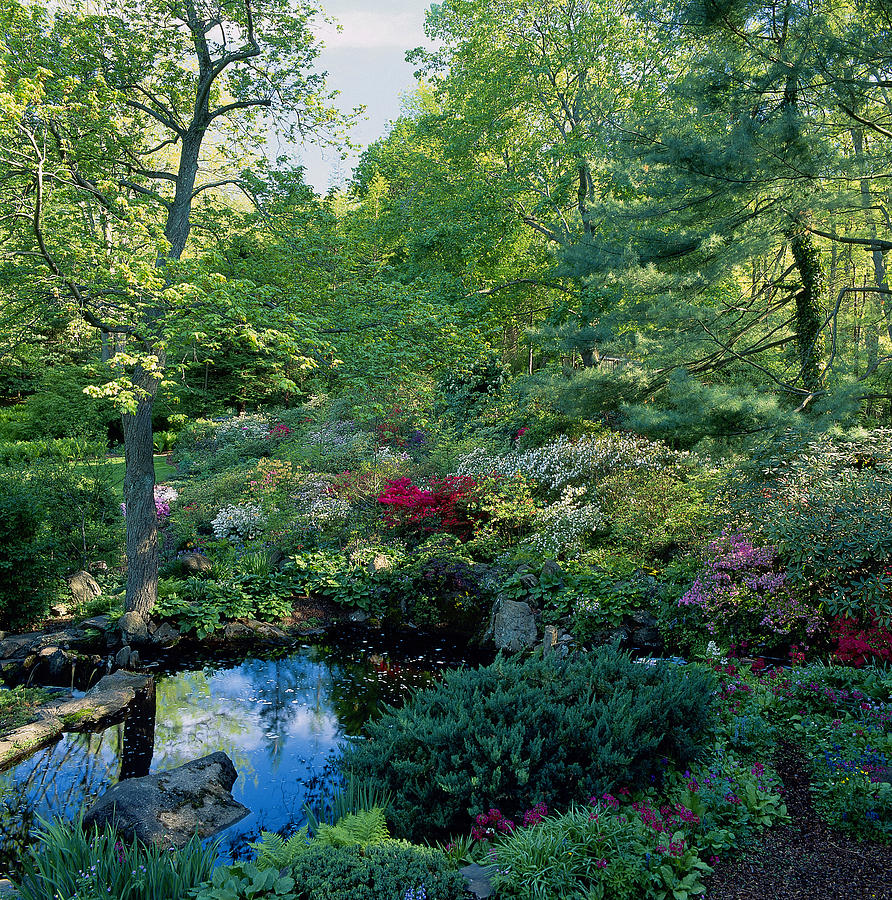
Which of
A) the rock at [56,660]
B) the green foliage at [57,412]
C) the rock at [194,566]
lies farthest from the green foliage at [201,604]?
the green foliage at [57,412]

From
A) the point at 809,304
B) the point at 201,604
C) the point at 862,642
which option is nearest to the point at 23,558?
the point at 201,604

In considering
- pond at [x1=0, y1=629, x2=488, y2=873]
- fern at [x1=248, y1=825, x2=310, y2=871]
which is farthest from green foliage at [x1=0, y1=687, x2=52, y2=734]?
fern at [x1=248, y1=825, x2=310, y2=871]

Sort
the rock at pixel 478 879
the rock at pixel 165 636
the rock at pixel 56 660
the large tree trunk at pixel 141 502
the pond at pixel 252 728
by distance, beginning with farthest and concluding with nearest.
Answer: the rock at pixel 165 636, the large tree trunk at pixel 141 502, the rock at pixel 56 660, the pond at pixel 252 728, the rock at pixel 478 879

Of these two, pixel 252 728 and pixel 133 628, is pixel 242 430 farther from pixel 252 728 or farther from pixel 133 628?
pixel 252 728

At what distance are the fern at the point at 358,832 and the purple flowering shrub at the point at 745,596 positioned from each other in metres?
3.93

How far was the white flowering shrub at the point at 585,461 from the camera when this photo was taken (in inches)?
364

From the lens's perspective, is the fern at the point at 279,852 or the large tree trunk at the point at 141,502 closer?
the fern at the point at 279,852

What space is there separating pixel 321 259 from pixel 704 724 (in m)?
7.73

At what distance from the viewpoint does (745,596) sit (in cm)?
581

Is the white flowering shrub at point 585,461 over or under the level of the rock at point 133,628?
over

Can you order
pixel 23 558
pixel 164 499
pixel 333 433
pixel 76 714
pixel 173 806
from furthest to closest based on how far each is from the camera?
1. pixel 333 433
2. pixel 164 499
3. pixel 23 558
4. pixel 76 714
5. pixel 173 806

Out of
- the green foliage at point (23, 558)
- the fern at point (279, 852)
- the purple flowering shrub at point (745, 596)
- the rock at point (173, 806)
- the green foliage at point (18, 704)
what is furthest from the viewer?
the green foliage at point (23, 558)

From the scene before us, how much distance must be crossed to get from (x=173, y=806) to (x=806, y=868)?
12.9ft

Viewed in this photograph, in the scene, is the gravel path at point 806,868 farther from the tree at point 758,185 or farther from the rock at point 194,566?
the rock at point 194,566
